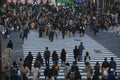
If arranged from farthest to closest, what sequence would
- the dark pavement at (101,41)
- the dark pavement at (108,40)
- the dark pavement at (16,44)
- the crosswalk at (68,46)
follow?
the dark pavement at (108,40) → the dark pavement at (101,41) → the dark pavement at (16,44) → the crosswalk at (68,46)

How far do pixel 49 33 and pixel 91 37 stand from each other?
4088 mm

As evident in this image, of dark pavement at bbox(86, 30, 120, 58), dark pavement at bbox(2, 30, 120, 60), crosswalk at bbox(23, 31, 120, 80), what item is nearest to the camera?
crosswalk at bbox(23, 31, 120, 80)

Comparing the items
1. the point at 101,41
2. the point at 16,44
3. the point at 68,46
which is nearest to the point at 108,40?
the point at 101,41

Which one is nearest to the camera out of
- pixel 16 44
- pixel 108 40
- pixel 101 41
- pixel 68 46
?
pixel 68 46

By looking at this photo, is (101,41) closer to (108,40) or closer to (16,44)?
(108,40)

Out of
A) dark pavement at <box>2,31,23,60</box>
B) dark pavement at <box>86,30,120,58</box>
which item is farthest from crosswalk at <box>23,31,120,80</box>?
dark pavement at <box>86,30,120,58</box>

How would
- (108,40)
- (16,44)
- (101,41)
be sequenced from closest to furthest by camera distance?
(16,44) → (101,41) → (108,40)

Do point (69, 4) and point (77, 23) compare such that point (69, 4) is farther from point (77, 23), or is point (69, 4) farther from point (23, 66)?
point (23, 66)

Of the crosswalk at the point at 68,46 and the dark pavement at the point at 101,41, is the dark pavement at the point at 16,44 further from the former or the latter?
the crosswalk at the point at 68,46

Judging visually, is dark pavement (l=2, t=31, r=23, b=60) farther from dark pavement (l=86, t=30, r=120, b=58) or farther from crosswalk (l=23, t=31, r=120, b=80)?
dark pavement (l=86, t=30, r=120, b=58)

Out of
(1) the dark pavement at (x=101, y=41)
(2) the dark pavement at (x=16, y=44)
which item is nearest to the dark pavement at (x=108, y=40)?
(1) the dark pavement at (x=101, y=41)

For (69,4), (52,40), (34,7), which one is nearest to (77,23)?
(52,40)

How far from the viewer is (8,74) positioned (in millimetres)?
21562

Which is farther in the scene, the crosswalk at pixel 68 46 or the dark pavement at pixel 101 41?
the dark pavement at pixel 101 41
